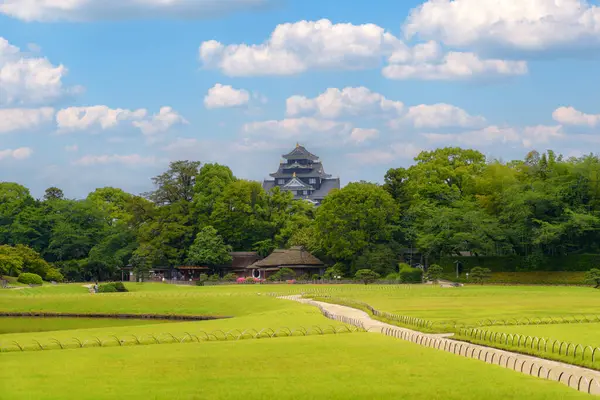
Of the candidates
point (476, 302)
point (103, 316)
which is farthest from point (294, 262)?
point (476, 302)

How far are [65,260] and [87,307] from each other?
48.2 m

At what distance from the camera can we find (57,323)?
5709 cm

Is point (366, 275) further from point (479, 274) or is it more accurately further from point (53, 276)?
point (53, 276)

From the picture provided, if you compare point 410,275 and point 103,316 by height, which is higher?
point 410,275

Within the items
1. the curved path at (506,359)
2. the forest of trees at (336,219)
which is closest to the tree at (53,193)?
the forest of trees at (336,219)

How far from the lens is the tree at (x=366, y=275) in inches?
3597

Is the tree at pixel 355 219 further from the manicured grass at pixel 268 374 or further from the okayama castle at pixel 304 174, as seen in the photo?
the okayama castle at pixel 304 174

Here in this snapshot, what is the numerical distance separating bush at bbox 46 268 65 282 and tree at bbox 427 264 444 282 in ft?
138

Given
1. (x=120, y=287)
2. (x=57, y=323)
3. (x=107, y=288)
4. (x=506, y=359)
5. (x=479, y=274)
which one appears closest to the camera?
(x=506, y=359)

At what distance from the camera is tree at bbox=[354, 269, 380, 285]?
300 feet

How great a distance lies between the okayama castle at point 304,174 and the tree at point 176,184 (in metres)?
75.1

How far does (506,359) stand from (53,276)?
76.6 metres

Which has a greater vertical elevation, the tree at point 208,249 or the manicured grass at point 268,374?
the tree at point 208,249

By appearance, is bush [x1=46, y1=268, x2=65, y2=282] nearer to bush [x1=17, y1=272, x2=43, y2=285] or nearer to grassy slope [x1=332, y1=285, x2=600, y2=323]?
bush [x1=17, y1=272, x2=43, y2=285]
